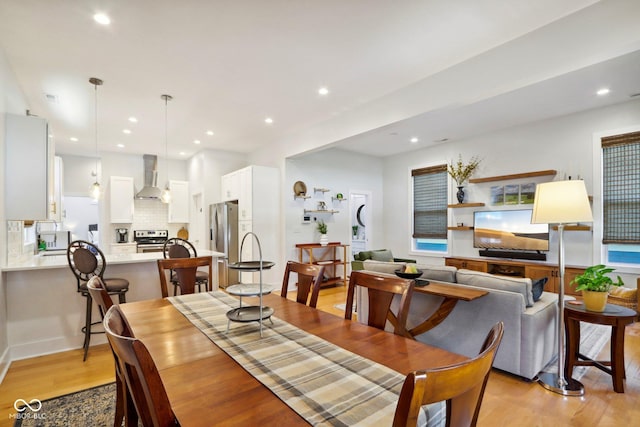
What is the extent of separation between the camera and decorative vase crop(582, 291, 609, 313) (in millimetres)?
2408

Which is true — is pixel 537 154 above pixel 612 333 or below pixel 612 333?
above

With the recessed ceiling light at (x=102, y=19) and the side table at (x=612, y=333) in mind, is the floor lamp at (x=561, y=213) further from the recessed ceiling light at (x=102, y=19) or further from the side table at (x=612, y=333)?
the recessed ceiling light at (x=102, y=19)

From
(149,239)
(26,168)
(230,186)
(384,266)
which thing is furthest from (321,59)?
(149,239)

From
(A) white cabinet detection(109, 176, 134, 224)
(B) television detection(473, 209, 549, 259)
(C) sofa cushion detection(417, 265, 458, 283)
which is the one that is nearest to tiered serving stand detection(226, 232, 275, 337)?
(C) sofa cushion detection(417, 265, 458, 283)

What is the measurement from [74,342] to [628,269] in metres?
6.82

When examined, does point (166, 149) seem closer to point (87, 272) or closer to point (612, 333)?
point (87, 272)

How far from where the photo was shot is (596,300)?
242 cm

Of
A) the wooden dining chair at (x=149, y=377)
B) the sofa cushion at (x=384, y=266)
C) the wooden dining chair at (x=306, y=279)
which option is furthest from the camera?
the sofa cushion at (x=384, y=266)

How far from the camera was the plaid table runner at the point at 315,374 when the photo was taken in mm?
843

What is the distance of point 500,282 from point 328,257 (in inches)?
166

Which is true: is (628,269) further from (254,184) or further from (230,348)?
(254,184)

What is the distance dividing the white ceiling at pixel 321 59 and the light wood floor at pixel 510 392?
2546 mm

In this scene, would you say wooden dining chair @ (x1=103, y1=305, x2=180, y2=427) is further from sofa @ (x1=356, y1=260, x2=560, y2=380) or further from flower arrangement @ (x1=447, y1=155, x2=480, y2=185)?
flower arrangement @ (x1=447, y1=155, x2=480, y2=185)

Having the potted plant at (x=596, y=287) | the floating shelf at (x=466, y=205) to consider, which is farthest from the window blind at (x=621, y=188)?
the potted plant at (x=596, y=287)
